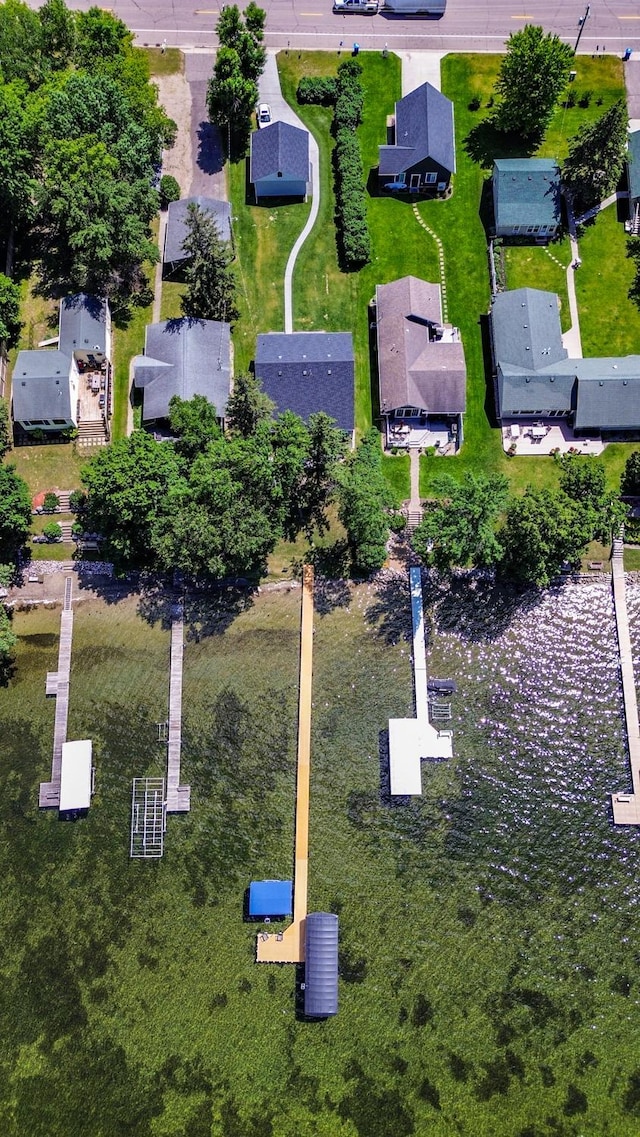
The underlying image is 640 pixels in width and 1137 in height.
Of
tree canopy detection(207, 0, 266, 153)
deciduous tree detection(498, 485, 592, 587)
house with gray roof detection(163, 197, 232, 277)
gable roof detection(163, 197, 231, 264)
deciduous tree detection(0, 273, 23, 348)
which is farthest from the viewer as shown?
tree canopy detection(207, 0, 266, 153)

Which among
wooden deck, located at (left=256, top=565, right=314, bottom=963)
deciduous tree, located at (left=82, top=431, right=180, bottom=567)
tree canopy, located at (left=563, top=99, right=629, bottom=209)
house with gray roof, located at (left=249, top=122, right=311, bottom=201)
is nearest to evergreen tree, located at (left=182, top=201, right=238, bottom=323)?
house with gray roof, located at (left=249, top=122, right=311, bottom=201)

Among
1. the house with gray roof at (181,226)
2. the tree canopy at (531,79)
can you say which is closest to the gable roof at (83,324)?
the house with gray roof at (181,226)

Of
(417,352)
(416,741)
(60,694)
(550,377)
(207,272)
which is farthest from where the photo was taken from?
(417,352)

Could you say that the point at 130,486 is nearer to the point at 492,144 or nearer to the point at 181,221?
the point at 181,221

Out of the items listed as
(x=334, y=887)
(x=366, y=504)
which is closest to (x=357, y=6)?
(x=366, y=504)

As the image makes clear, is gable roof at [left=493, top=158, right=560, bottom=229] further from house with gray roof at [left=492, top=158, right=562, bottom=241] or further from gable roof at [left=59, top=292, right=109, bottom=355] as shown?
gable roof at [left=59, top=292, right=109, bottom=355]

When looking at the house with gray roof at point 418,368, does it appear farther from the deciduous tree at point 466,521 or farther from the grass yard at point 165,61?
the grass yard at point 165,61
